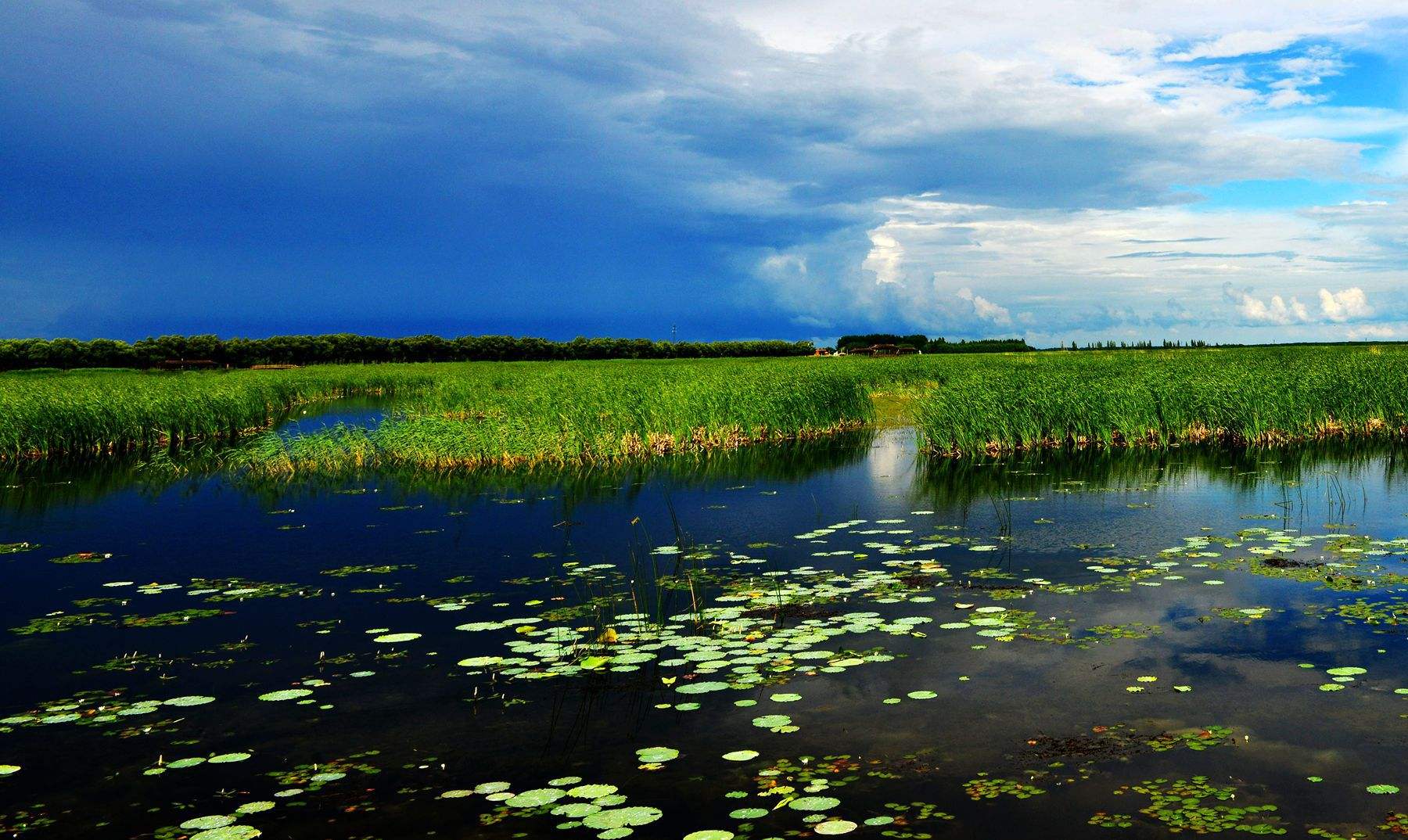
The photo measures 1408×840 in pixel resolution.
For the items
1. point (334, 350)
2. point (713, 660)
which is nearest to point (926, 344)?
point (334, 350)

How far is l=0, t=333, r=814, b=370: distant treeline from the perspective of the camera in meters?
78.0

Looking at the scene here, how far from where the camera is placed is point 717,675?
7.81 meters

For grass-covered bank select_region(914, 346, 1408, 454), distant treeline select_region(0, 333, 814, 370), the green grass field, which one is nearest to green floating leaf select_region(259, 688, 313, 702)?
the green grass field

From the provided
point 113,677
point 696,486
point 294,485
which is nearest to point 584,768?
point 113,677

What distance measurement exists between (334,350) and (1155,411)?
78.9 m

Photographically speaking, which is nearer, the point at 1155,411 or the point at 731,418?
the point at 1155,411

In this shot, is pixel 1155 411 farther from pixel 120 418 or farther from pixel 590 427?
pixel 120 418

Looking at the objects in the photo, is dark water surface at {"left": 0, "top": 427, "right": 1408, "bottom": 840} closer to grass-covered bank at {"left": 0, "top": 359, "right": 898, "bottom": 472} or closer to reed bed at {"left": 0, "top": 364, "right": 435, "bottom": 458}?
grass-covered bank at {"left": 0, "top": 359, "right": 898, "bottom": 472}

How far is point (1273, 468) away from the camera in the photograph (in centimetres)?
2039

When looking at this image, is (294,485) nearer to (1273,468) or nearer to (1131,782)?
(1131,782)

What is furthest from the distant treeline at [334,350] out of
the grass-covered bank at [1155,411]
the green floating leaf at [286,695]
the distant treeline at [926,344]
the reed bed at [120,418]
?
the green floating leaf at [286,695]

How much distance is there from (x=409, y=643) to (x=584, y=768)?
340cm

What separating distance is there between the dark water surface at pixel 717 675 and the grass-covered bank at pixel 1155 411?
8.51 m

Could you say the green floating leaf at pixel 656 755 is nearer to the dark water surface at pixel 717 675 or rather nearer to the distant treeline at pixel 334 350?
the dark water surface at pixel 717 675
